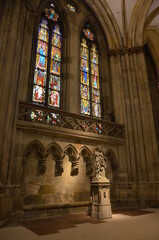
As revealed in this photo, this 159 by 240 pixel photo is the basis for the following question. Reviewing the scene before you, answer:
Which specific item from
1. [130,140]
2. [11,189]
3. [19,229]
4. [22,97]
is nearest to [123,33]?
[130,140]

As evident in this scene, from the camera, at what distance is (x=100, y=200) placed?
505cm

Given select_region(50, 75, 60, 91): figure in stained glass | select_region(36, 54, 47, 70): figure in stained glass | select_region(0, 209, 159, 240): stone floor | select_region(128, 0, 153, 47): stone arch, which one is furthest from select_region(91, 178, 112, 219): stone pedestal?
select_region(128, 0, 153, 47): stone arch

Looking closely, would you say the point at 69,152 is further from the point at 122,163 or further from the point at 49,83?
the point at 49,83

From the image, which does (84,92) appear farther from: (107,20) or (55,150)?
(107,20)

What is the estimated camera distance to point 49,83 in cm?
799

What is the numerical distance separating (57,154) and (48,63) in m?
4.25

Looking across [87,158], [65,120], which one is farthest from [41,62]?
[87,158]

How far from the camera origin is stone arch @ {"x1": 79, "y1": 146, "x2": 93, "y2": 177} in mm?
6794

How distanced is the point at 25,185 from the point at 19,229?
1712 millimetres

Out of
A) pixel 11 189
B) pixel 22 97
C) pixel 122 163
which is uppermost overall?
pixel 22 97

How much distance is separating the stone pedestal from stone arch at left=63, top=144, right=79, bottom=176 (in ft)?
3.90

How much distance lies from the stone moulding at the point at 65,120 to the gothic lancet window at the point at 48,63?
116 centimetres

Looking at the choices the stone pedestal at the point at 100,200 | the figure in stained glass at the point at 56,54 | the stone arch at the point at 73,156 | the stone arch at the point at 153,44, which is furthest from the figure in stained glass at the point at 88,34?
the stone pedestal at the point at 100,200

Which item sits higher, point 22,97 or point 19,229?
point 22,97
